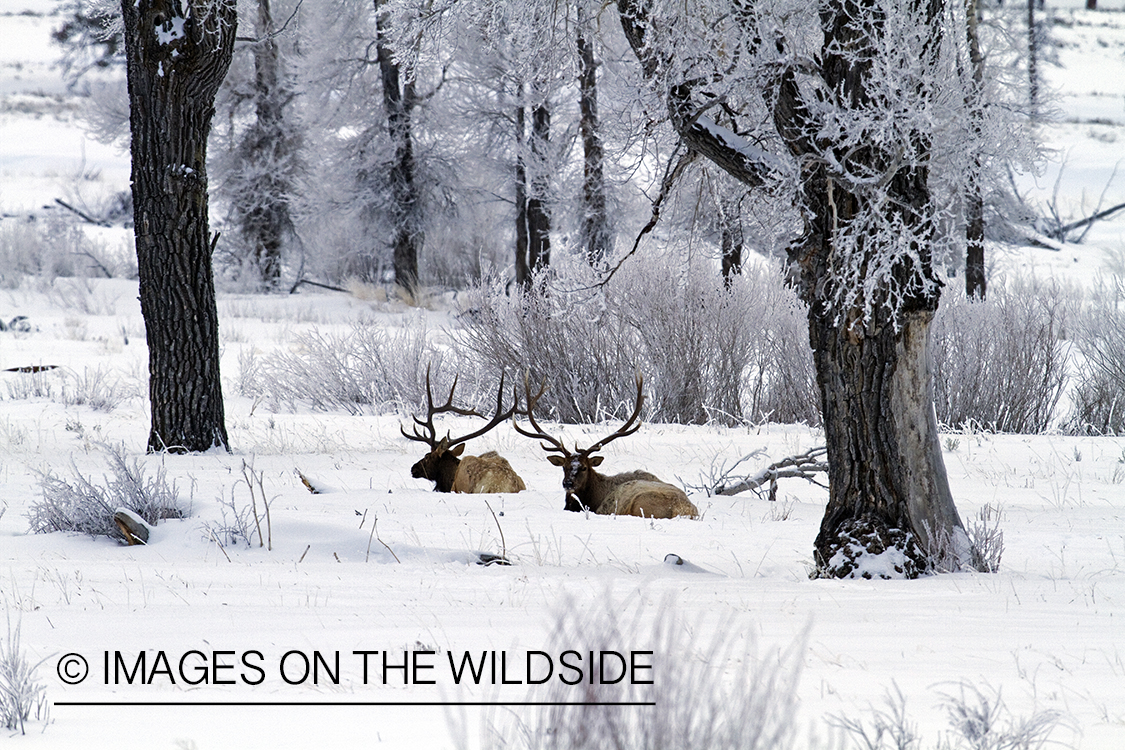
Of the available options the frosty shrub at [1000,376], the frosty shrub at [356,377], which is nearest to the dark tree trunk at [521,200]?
the frosty shrub at [356,377]

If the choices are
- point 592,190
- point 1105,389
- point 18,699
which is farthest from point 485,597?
point 592,190

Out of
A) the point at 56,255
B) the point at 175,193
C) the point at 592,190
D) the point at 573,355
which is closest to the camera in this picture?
the point at 175,193

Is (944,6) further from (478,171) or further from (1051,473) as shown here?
(478,171)

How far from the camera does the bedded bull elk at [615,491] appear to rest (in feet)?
16.9

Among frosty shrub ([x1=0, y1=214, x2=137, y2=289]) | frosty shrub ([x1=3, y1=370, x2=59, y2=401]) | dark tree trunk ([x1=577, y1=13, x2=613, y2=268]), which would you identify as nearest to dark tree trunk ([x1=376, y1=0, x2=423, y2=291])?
dark tree trunk ([x1=577, y1=13, x2=613, y2=268])

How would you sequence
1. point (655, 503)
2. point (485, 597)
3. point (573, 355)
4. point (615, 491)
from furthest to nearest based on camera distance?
1. point (573, 355)
2. point (615, 491)
3. point (655, 503)
4. point (485, 597)

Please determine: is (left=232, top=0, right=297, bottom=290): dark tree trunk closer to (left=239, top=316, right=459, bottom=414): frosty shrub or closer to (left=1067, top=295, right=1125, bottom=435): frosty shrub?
(left=239, top=316, right=459, bottom=414): frosty shrub

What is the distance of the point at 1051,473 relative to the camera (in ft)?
21.4

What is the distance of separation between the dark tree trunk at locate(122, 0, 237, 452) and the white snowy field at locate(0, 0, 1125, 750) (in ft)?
1.79

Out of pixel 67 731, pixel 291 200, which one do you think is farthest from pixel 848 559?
pixel 291 200

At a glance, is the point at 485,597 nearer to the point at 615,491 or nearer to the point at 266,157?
the point at 615,491

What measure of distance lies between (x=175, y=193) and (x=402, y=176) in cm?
1430

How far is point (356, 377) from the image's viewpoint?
11258 millimetres

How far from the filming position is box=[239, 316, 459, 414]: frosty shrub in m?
10.8
